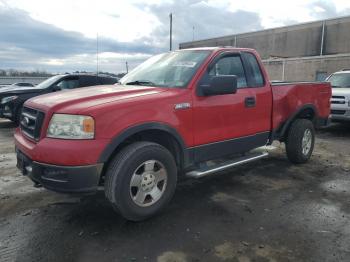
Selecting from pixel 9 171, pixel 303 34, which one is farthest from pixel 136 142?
pixel 303 34

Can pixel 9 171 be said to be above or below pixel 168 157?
below

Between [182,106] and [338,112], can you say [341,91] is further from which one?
[182,106]

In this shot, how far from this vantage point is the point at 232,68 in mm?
5055

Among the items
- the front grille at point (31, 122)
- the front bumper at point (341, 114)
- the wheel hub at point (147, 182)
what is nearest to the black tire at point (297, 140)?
the wheel hub at point (147, 182)

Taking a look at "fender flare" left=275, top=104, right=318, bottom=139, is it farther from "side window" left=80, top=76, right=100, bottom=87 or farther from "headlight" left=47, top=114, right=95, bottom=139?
"side window" left=80, top=76, right=100, bottom=87

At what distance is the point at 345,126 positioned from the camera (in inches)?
449

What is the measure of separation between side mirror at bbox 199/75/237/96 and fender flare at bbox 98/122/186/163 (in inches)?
25.5

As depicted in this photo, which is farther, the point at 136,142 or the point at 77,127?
the point at 136,142

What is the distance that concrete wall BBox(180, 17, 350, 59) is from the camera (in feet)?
133

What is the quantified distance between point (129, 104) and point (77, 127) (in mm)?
577

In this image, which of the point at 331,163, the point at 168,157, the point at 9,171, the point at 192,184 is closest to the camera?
the point at 168,157

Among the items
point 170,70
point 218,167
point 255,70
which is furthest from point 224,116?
point 255,70

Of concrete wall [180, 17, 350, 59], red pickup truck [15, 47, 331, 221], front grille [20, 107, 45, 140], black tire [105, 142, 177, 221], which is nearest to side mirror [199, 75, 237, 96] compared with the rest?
red pickup truck [15, 47, 331, 221]

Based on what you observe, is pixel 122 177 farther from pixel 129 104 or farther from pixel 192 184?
pixel 192 184
